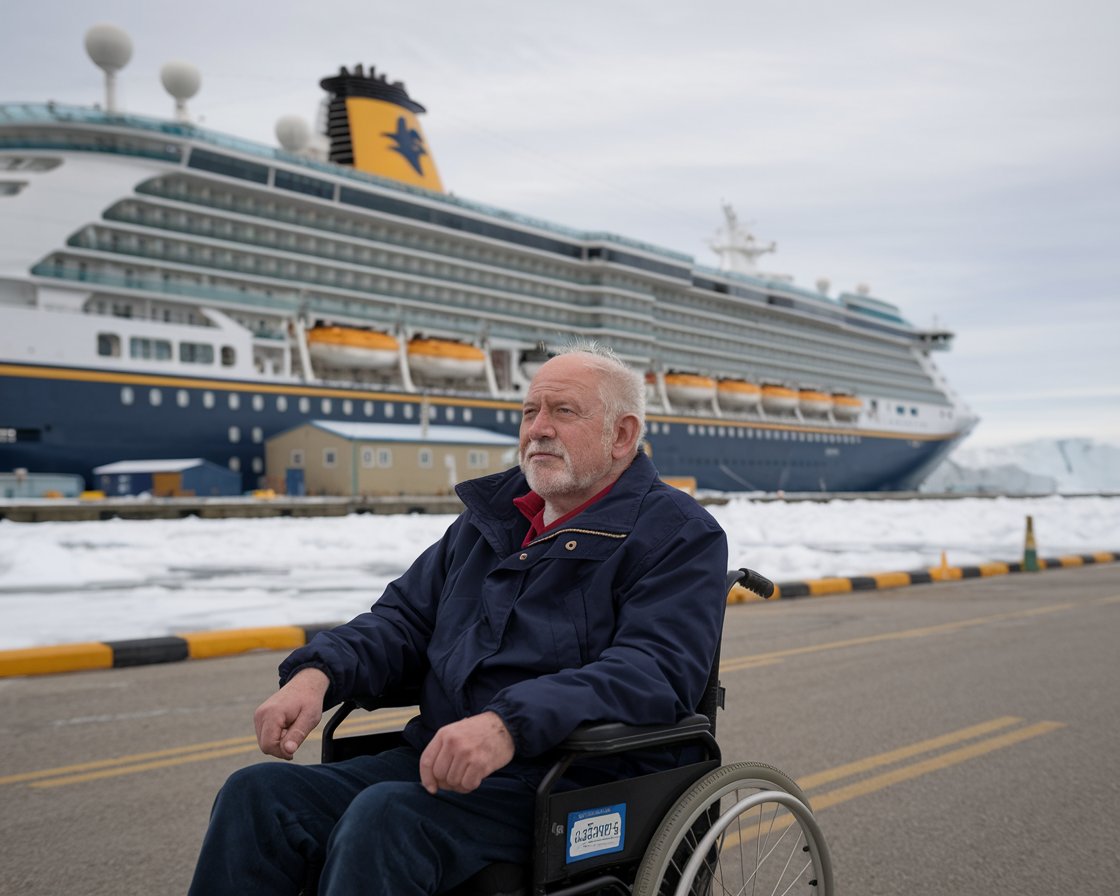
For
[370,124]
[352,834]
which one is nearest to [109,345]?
[370,124]

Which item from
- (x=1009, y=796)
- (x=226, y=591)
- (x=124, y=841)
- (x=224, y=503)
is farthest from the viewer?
(x=224, y=503)

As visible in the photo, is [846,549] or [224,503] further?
[224,503]

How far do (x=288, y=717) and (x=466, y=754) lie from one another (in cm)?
51

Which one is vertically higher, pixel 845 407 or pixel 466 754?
pixel 845 407

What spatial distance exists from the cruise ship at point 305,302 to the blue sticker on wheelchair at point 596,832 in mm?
20273

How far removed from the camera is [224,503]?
24.4 metres

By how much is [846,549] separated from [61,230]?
24487mm

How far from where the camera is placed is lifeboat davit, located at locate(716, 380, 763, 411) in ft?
165

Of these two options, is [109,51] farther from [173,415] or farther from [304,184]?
[173,415]

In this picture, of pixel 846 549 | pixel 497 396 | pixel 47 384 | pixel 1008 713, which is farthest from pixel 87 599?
pixel 497 396

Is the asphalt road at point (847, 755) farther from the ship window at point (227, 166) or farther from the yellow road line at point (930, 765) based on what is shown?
the ship window at point (227, 166)

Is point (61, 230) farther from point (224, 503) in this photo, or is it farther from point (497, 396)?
point (497, 396)

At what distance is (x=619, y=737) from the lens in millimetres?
1905

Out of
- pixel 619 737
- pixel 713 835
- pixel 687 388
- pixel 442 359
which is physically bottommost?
pixel 713 835
